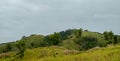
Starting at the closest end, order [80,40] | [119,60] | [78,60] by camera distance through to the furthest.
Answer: [119,60], [78,60], [80,40]

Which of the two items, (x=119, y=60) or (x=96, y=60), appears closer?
(x=119, y=60)

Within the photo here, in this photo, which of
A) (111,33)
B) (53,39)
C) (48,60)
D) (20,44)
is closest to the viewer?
(48,60)

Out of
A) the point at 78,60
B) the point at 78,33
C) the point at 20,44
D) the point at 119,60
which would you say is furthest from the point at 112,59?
the point at 78,33

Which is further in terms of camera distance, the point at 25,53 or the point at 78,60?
the point at 25,53

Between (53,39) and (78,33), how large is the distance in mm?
29779

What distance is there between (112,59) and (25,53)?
1539 inches

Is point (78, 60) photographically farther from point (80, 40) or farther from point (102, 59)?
point (80, 40)

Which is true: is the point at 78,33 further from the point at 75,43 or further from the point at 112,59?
the point at 112,59

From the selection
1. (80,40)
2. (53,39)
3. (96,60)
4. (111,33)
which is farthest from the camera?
(80,40)

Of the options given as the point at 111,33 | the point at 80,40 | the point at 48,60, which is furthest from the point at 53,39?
the point at 48,60

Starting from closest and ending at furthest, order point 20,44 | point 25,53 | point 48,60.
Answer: point 48,60 → point 25,53 → point 20,44

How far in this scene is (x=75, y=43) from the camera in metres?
172

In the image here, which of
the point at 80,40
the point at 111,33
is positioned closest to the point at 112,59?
the point at 111,33

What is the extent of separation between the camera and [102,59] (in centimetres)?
2148
